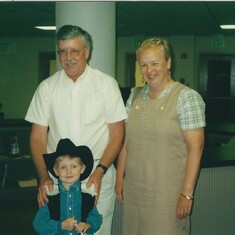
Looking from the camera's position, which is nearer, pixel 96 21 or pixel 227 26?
pixel 96 21

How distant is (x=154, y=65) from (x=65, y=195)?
0.66 metres

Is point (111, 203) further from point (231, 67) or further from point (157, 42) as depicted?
point (231, 67)

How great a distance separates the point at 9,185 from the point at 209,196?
2426mm

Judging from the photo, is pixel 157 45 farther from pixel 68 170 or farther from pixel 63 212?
pixel 63 212

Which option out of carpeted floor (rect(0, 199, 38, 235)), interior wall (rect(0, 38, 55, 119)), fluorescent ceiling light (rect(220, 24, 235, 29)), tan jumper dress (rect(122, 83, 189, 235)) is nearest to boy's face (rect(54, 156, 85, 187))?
tan jumper dress (rect(122, 83, 189, 235))

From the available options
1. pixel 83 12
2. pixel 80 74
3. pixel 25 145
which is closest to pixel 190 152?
pixel 80 74

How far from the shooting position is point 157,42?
180cm

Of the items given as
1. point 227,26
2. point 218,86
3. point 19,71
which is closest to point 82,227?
point 227,26

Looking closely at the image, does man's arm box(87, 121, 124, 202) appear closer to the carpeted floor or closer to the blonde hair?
the blonde hair

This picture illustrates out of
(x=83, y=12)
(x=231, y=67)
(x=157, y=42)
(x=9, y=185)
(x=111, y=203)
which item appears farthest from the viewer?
(x=231, y=67)

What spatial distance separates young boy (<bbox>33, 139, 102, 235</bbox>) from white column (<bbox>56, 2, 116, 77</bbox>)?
1.06 m

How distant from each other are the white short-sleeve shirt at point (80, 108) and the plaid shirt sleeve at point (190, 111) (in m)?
0.27

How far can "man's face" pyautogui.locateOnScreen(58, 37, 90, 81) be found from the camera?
5.73ft

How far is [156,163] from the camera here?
184cm
